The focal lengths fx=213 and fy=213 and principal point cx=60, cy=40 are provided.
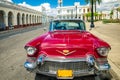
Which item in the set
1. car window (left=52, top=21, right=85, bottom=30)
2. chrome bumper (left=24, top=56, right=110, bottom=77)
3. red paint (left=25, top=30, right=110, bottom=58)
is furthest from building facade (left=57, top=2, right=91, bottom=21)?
chrome bumper (left=24, top=56, right=110, bottom=77)

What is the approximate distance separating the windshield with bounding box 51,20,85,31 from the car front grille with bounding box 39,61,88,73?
2.62m

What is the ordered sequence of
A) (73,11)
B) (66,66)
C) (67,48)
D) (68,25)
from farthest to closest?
(73,11) < (68,25) < (67,48) < (66,66)

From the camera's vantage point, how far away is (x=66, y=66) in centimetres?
485

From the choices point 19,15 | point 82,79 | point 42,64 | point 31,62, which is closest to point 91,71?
point 82,79

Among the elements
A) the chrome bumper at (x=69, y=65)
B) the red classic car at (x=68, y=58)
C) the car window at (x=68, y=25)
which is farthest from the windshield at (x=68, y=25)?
the chrome bumper at (x=69, y=65)

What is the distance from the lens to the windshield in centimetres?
738

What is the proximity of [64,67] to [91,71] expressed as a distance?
0.64 metres

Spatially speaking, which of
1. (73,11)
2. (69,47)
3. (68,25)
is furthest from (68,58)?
(73,11)

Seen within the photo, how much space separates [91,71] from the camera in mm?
4922

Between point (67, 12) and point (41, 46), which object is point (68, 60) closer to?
point (41, 46)

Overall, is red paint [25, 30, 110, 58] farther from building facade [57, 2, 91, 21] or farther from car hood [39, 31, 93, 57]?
building facade [57, 2, 91, 21]

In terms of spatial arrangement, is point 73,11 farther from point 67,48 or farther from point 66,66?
point 66,66

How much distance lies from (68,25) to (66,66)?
286 centimetres

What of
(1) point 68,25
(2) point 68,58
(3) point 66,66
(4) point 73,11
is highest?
(4) point 73,11
